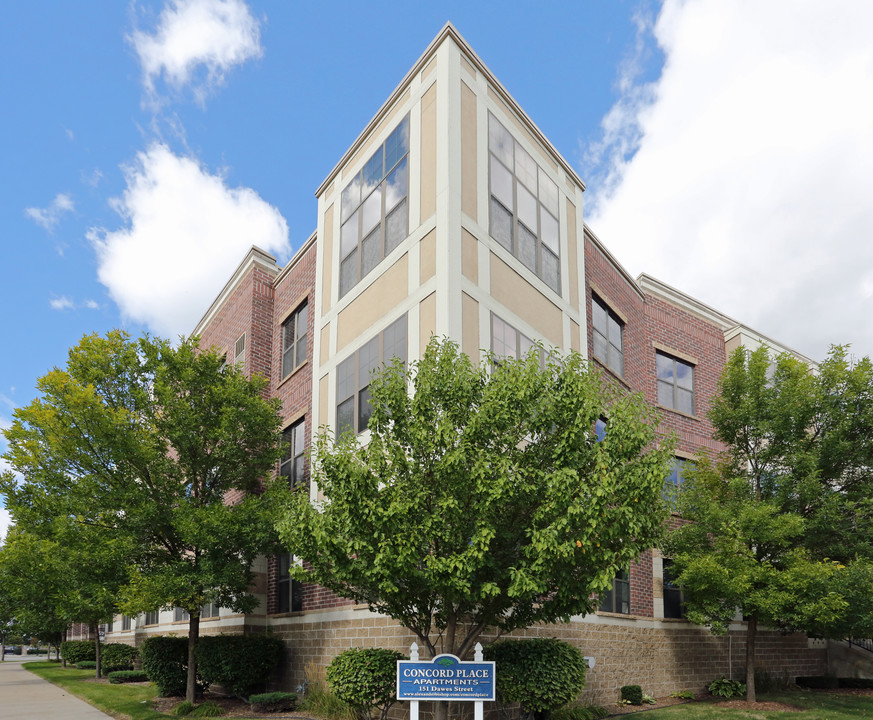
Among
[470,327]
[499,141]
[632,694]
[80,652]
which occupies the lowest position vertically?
[80,652]

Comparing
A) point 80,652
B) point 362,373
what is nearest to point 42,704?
point 362,373

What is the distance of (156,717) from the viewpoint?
16.2 metres

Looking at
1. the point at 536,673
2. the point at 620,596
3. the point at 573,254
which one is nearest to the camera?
the point at 536,673

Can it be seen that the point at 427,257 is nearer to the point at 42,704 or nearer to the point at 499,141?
the point at 499,141

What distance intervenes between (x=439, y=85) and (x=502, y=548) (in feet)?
31.3

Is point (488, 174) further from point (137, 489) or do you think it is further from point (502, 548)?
point (137, 489)

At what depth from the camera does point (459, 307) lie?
14023mm

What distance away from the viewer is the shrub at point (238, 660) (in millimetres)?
17328

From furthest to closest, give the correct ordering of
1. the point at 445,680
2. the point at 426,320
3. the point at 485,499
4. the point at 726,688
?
the point at 726,688 → the point at 426,320 → the point at 445,680 → the point at 485,499

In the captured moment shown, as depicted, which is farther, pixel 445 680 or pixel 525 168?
pixel 525 168

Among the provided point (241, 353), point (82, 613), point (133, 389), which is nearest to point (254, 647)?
point (82, 613)

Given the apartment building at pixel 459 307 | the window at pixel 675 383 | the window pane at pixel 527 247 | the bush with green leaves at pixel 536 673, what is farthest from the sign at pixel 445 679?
the window at pixel 675 383

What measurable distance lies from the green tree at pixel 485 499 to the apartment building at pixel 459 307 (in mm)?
2083

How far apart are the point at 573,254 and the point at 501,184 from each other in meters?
3.65
